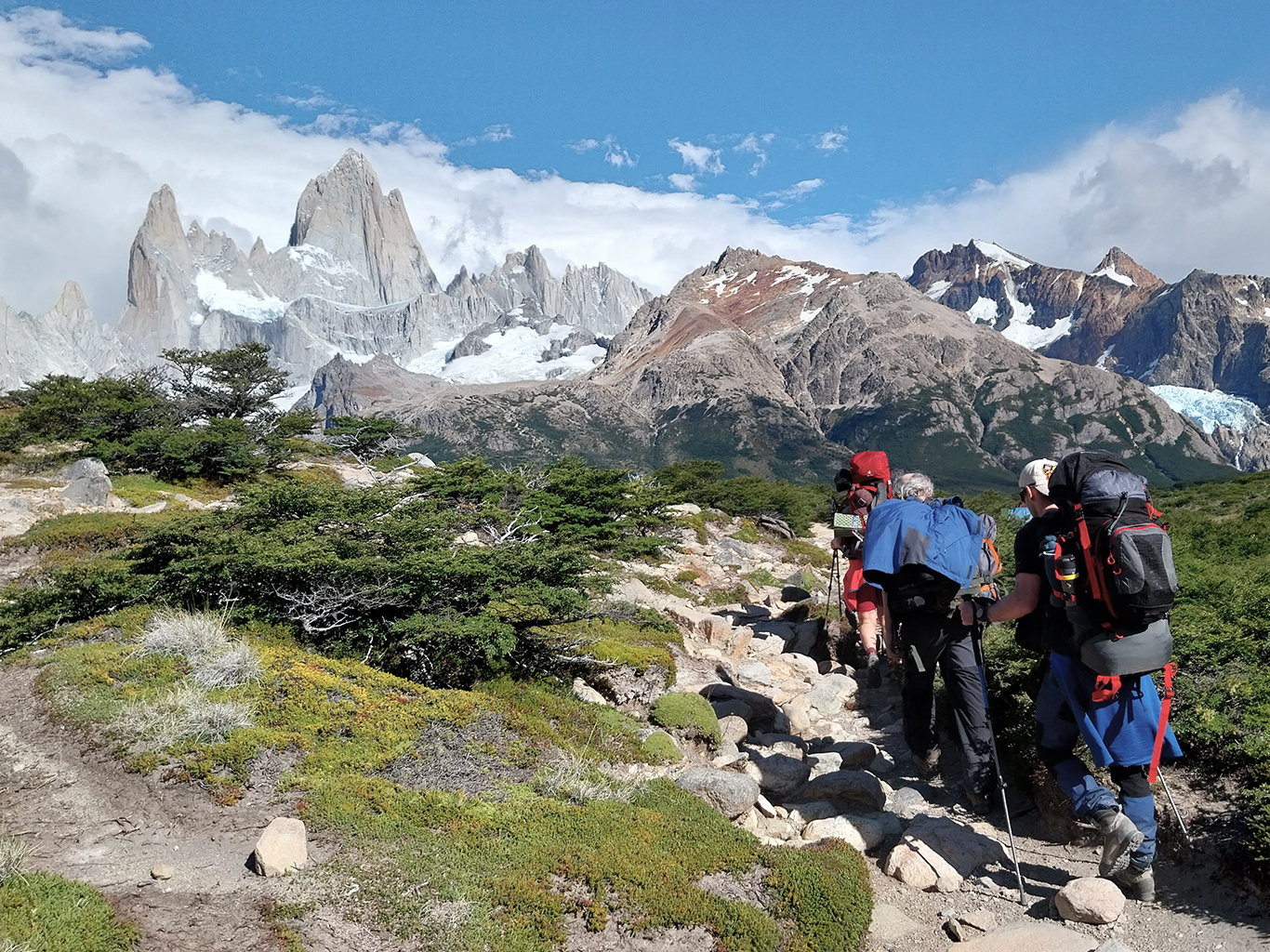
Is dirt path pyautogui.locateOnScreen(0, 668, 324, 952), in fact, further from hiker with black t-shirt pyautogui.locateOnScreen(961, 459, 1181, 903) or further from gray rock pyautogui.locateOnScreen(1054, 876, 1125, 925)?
hiker with black t-shirt pyautogui.locateOnScreen(961, 459, 1181, 903)

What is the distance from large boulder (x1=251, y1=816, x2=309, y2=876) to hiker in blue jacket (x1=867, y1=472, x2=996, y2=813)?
4.95m

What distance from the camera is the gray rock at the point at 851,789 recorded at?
7316 millimetres

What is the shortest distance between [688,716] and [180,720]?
564 cm

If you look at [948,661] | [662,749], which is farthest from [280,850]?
[948,661]

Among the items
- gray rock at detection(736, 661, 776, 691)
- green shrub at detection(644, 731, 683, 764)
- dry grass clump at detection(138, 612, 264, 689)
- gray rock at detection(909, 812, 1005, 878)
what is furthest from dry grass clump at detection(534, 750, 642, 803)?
Answer: gray rock at detection(736, 661, 776, 691)

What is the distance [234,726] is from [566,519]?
15270 millimetres

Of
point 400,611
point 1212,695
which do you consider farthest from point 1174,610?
point 400,611

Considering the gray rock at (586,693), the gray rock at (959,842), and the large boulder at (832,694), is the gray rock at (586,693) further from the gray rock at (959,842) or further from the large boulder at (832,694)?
the gray rock at (959,842)

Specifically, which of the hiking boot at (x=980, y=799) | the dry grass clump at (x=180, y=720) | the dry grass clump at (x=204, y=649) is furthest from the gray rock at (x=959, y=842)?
the dry grass clump at (x=204, y=649)

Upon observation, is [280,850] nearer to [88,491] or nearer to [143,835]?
[143,835]

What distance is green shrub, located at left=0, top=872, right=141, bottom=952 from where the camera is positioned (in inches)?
163

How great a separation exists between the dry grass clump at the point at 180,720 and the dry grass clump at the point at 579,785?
120 inches

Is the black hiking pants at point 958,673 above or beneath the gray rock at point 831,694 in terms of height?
above

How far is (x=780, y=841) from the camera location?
6.80 metres
